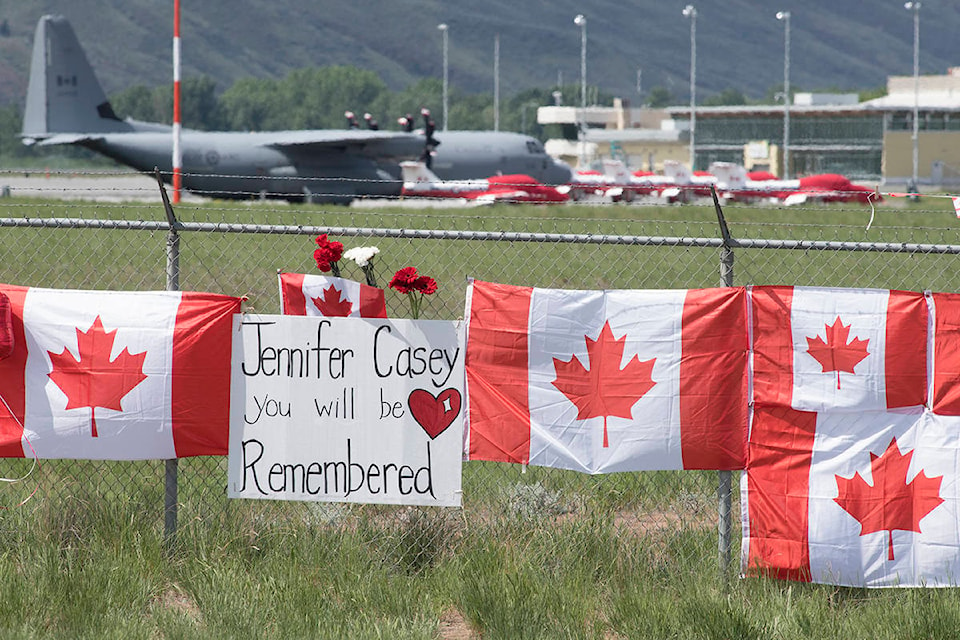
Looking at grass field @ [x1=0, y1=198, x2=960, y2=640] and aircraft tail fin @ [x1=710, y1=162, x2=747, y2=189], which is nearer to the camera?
grass field @ [x1=0, y1=198, x2=960, y2=640]

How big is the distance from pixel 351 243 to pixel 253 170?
802 inches

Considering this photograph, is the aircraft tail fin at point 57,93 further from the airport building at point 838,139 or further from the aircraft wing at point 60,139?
the airport building at point 838,139

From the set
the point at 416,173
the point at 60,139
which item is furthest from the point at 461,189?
the point at 60,139

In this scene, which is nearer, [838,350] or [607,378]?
[838,350]

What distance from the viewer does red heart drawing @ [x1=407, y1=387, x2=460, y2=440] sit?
271 inches

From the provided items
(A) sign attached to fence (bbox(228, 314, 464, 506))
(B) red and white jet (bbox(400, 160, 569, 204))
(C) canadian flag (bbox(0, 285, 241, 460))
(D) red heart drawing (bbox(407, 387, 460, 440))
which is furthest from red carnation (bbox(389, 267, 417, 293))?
(B) red and white jet (bbox(400, 160, 569, 204))

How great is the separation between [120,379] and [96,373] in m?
0.16

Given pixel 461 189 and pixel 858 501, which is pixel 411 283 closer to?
pixel 858 501

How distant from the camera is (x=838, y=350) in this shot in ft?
21.7

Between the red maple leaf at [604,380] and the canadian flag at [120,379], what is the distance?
213 centimetres

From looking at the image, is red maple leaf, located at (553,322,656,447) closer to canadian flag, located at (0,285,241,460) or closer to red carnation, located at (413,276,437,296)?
red carnation, located at (413,276,437,296)

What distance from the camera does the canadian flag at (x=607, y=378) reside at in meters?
6.71

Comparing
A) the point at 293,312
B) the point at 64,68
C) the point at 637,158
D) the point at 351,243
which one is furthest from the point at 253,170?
the point at 637,158

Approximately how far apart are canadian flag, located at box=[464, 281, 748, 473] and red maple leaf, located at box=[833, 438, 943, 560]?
70cm
